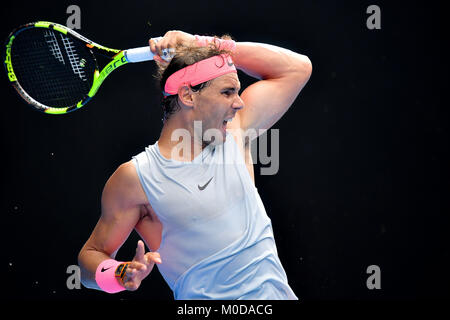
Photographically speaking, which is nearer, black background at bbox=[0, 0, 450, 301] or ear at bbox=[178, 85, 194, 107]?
ear at bbox=[178, 85, 194, 107]

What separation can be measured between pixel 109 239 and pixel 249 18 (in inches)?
57.7

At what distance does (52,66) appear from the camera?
2.65m

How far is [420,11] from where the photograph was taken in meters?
3.41

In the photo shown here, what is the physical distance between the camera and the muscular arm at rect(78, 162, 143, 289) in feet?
7.28

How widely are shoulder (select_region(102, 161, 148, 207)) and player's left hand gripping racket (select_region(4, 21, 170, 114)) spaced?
1.51ft

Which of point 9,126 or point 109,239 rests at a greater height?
point 9,126

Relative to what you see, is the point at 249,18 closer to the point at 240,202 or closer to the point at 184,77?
the point at 184,77

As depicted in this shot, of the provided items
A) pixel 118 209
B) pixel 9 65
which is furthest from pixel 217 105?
pixel 9 65

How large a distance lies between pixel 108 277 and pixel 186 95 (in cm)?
62

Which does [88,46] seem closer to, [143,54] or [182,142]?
[143,54]

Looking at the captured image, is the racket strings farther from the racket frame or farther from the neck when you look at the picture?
the neck

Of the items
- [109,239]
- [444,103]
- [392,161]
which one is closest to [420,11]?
[444,103]

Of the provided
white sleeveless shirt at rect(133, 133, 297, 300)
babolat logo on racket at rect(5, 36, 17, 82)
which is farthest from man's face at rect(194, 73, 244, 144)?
babolat logo on racket at rect(5, 36, 17, 82)

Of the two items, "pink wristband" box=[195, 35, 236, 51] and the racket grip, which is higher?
"pink wristband" box=[195, 35, 236, 51]
